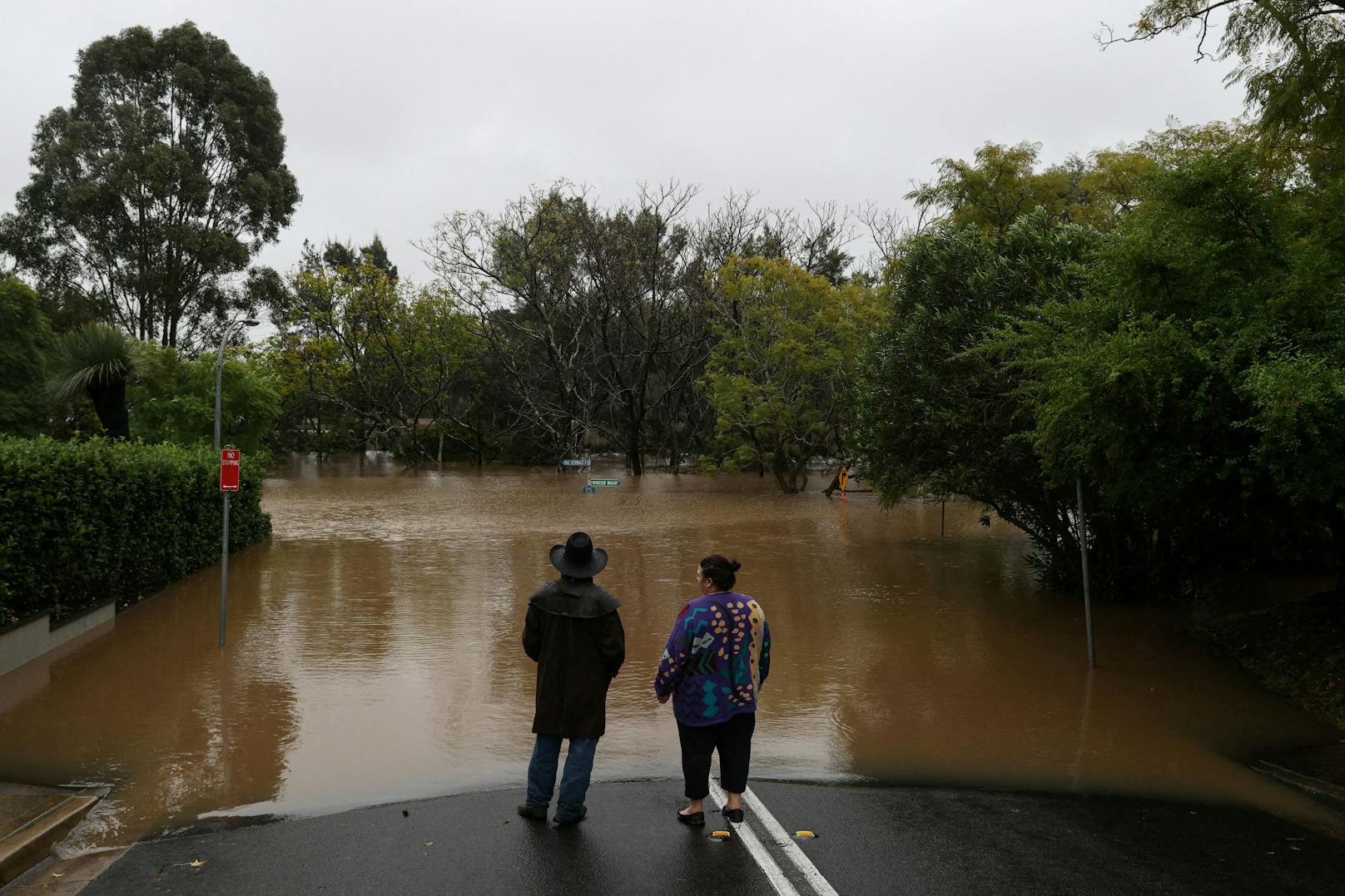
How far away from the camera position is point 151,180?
137ft

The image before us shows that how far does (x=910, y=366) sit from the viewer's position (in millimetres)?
15094

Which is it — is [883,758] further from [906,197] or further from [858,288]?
[858,288]

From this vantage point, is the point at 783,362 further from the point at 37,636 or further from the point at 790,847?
the point at 790,847

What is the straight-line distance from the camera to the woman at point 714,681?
548 cm

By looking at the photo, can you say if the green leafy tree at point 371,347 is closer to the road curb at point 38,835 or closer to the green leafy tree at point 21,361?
the green leafy tree at point 21,361

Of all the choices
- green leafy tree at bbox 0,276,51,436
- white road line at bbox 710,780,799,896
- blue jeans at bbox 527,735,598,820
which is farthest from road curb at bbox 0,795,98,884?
green leafy tree at bbox 0,276,51,436

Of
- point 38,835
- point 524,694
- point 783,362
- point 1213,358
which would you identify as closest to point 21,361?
point 783,362

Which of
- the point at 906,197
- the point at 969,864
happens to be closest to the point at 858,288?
the point at 906,197

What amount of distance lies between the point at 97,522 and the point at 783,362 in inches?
1103

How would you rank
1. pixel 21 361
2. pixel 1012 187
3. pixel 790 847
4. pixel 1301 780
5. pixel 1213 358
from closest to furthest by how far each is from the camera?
pixel 790 847 → pixel 1301 780 → pixel 1213 358 → pixel 1012 187 → pixel 21 361

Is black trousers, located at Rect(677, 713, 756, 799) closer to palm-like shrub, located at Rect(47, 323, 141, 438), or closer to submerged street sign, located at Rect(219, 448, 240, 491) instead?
submerged street sign, located at Rect(219, 448, 240, 491)

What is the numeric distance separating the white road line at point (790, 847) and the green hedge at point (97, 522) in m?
7.24

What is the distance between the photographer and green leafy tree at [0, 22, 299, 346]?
42.3m

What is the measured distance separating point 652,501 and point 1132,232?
24.4m
